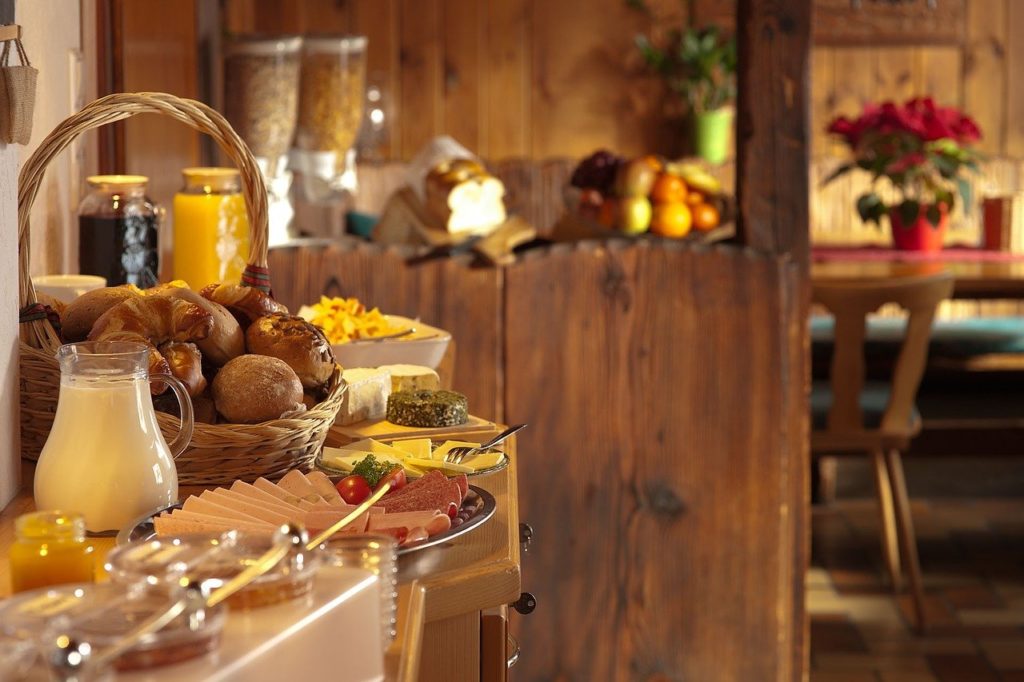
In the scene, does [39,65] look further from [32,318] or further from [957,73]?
[957,73]

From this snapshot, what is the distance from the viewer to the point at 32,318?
128 centimetres

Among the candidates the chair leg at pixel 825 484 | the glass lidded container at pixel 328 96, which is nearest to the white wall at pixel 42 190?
the glass lidded container at pixel 328 96

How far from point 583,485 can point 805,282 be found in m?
0.59

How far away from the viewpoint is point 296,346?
1292mm

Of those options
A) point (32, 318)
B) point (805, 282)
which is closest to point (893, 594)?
point (805, 282)

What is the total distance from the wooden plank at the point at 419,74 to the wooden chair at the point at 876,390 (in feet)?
8.86

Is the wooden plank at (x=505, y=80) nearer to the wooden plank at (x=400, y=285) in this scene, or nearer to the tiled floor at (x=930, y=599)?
the tiled floor at (x=930, y=599)

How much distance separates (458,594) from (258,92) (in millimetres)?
2054

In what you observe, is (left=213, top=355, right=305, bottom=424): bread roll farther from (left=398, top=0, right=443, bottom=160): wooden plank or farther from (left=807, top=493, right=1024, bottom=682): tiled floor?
(left=398, top=0, right=443, bottom=160): wooden plank

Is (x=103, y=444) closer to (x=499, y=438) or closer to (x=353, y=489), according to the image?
(x=353, y=489)

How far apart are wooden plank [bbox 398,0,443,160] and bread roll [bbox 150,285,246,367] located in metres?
4.56

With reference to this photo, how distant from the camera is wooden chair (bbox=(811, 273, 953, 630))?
333cm

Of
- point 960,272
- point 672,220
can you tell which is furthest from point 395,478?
point 960,272

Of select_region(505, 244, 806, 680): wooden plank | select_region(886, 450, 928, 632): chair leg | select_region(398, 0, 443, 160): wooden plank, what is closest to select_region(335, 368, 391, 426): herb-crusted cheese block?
select_region(505, 244, 806, 680): wooden plank
